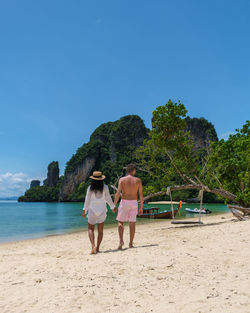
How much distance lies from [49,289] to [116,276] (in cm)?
96

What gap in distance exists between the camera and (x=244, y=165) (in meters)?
14.4

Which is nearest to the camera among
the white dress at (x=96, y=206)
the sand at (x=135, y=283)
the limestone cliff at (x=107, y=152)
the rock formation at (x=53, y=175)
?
the sand at (x=135, y=283)

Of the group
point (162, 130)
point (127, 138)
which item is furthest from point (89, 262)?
point (127, 138)

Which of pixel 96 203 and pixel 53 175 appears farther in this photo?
pixel 53 175

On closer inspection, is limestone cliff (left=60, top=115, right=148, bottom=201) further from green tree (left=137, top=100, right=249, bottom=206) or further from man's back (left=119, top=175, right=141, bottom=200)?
man's back (left=119, top=175, right=141, bottom=200)

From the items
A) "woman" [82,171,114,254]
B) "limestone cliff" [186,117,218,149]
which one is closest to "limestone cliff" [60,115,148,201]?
"limestone cliff" [186,117,218,149]

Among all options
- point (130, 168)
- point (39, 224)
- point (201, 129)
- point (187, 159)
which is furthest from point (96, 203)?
point (201, 129)

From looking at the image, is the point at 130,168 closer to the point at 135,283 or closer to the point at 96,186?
the point at 96,186

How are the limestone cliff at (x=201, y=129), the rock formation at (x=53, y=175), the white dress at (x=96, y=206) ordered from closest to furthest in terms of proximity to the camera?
the white dress at (x=96, y=206)
the limestone cliff at (x=201, y=129)
the rock formation at (x=53, y=175)

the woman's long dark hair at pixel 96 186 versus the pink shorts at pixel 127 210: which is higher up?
the woman's long dark hair at pixel 96 186

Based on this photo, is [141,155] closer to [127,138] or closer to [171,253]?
[171,253]

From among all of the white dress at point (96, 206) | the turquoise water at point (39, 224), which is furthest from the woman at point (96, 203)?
the turquoise water at point (39, 224)

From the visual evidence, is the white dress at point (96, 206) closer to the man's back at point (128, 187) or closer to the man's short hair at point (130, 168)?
the man's back at point (128, 187)

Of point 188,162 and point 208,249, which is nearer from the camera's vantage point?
point 208,249
